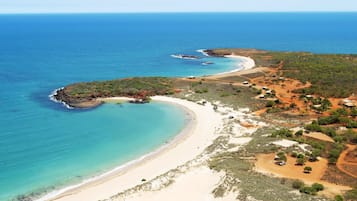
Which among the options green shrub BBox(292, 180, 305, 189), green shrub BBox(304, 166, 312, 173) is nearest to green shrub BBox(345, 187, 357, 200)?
green shrub BBox(292, 180, 305, 189)

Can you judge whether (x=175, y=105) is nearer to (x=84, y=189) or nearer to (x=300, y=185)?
(x=84, y=189)

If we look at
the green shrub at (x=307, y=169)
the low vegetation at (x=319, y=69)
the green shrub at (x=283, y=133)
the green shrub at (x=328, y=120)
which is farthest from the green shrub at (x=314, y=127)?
the low vegetation at (x=319, y=69)

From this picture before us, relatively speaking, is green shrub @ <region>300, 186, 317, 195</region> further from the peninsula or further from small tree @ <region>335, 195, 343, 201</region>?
small tree @ <region>335, 195, 343, 201</region>

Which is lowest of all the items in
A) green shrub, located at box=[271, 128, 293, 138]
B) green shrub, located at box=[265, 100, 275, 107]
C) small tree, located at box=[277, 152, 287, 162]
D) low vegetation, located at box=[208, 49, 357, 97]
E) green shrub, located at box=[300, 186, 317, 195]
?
green shrub, located at box=[300, 186, 317, 195]

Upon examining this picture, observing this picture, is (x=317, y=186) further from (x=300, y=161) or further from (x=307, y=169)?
(x=300, y=161)

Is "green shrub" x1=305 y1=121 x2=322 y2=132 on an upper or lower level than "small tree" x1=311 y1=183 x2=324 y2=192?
upper

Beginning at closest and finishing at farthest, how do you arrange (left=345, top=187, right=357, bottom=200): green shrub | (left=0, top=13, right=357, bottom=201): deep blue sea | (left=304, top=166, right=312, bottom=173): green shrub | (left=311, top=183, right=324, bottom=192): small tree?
(left=345, top=187, right=357, bottom=200): green shrub → (left=311, top=183, right=324, bottom=192): small tree → (left=304, top=166, right=312, bottom=173): green shrub → (left=0, top=13, right=357, bottom=201): deep blue sea

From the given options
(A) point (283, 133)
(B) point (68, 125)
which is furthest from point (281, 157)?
(B) point (68, 125)

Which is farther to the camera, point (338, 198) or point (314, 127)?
point (314, 127)

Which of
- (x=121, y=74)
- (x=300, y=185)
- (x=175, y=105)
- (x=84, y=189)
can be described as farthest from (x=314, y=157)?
(x=121, y=74)
